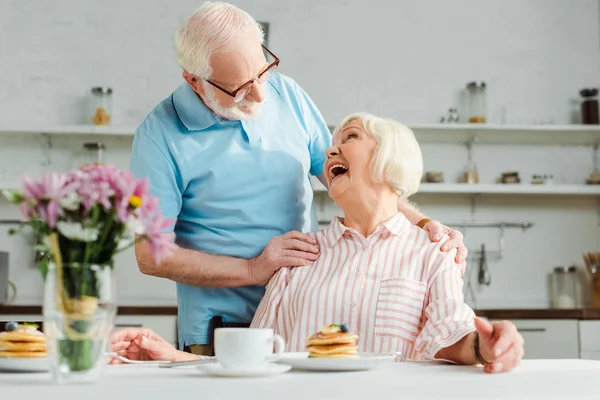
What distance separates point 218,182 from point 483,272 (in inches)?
113

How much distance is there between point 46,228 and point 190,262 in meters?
1.08

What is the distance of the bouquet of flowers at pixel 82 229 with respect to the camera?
1.07 metres

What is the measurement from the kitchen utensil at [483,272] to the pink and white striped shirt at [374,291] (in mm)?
2852

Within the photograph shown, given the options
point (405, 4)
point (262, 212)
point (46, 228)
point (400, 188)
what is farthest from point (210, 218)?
point (405, 4)

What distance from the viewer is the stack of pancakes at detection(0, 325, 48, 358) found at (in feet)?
4.53

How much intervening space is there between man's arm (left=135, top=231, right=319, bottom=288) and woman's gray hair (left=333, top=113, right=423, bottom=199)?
0.82ft

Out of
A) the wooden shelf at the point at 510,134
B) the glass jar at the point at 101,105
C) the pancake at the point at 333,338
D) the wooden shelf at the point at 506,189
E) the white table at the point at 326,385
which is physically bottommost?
the white table at the point at 326,385

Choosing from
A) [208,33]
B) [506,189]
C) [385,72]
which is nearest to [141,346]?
[208,33]

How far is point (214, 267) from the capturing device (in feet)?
7.12

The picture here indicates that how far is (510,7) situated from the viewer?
4.96m

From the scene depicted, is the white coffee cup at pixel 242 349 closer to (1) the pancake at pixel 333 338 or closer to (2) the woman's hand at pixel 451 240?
(1) the pancake at pixel 333 338

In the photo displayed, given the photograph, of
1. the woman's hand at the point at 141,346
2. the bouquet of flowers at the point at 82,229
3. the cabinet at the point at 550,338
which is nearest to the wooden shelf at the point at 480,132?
the cabinet at the point at 550,338

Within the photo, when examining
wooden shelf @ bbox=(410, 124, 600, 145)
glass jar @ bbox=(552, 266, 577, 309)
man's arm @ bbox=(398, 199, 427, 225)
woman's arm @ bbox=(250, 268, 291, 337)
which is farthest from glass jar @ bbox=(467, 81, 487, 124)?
woman's arm @ bbox=(250, 268, 291, 337)

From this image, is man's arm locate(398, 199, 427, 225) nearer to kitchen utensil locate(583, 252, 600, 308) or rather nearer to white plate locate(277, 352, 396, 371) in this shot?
white plate locate(277, 352, 396, 371)
